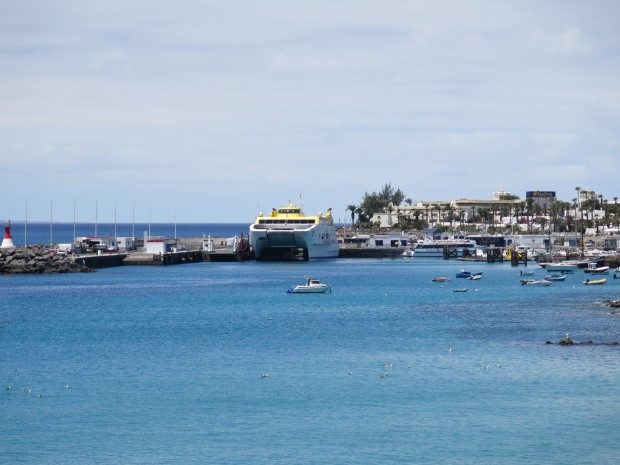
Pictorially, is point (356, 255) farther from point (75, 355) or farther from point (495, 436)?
point (495, 436)

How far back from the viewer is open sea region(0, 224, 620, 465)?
35.2 meters

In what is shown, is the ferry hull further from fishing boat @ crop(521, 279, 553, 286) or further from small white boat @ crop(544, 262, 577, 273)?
fishing boat @ crop(521, 279, 553, 286)

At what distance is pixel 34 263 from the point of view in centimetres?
12838

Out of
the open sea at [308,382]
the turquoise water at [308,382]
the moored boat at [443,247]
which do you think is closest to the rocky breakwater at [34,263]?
the open sea at [308,382]

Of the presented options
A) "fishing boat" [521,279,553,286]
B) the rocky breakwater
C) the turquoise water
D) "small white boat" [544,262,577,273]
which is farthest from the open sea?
the rocky breakwater

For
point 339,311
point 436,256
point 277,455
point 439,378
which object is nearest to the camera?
point 277,455

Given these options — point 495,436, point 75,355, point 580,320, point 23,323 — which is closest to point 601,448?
point 495,436

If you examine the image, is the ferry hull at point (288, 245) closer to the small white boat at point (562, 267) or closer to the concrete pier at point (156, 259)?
the concrete pier at point (156, 259)

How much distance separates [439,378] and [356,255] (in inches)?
5538

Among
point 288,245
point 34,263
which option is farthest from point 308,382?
point 288,245

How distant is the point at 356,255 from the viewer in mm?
187750

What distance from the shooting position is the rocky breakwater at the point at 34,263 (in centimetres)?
12763

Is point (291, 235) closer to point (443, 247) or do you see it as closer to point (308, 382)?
point (443, 247)

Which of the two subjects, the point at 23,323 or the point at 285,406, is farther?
the point at 23,323
